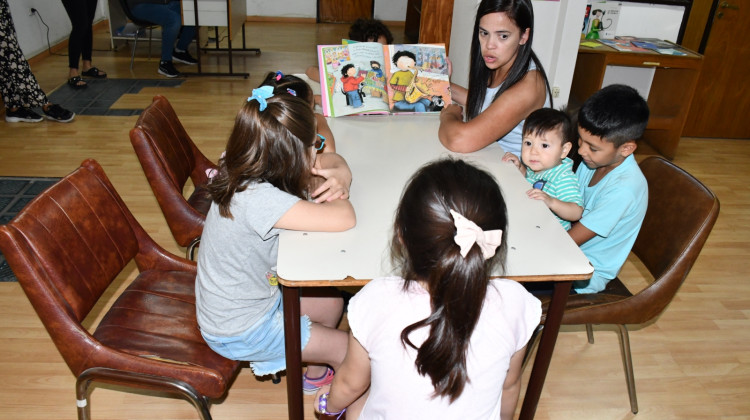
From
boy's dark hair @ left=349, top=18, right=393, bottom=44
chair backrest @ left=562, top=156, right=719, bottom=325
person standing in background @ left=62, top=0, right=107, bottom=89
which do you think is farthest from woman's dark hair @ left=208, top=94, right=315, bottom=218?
person standing in background @ left=62, top=0, right=107, bottom=89

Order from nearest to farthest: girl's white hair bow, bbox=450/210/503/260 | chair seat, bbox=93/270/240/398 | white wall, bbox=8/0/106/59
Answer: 1. girl's white hair bow, bbox=450/210/503/260
2. chair seat, bbox=93/270/240/398
3. white wall, bbox=8/0/106/59

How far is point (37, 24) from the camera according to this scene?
507cm

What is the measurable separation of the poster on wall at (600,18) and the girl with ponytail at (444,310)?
3.13m

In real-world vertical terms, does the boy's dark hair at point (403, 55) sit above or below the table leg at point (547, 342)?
above

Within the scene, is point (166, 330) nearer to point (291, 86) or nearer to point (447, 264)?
point (291, 86)

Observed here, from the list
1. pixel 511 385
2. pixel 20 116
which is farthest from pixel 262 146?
pixel 20 116

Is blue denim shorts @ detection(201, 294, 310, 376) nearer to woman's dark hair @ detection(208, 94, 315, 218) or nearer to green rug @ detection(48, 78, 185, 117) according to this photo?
woman's dark hair @ detection(208, 94, 315, 218)

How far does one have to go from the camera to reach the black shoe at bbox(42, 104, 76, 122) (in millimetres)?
3826

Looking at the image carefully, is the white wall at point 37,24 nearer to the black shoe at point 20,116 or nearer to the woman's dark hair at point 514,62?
the black shoe at point 20,116

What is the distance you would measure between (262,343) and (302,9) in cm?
672

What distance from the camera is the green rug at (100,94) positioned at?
4105 mm

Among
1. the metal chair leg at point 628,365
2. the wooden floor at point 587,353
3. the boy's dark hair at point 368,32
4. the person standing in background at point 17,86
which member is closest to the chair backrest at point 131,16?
the person standing in background at point 17,86

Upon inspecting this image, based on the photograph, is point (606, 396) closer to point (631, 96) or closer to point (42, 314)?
point (631, 96)

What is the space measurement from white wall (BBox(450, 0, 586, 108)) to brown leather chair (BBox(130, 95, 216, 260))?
181 cm
